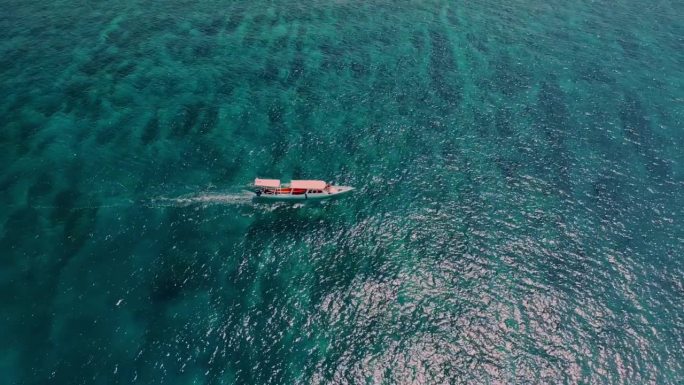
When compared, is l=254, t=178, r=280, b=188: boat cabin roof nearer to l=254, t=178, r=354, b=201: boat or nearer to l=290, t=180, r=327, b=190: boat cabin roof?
l=254, t=178, r=354, b=201: boat

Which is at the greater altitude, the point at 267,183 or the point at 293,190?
the point at 267,183

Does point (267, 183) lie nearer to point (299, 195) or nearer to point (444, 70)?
point (299, 195)

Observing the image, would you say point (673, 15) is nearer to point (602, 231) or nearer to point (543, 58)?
point (543, 58)

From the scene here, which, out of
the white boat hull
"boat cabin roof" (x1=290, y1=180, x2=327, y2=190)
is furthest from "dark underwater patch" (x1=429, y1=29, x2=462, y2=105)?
"boat cabin roof" (x1=290, y1=180, x2=327, y2=190)

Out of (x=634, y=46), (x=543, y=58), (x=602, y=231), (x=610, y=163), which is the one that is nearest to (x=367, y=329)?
(x=602, y=231)

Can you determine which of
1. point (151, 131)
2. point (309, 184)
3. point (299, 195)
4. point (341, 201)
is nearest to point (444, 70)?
point (341, 201)

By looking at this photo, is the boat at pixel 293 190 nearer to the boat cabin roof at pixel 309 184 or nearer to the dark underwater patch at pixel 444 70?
the boat cabin roof at pixel 309 184

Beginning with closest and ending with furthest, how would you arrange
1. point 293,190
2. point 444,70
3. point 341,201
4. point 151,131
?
point 293,190 → point 341,201 → point 151,131 → point 444,70

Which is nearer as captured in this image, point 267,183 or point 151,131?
point 267,183
